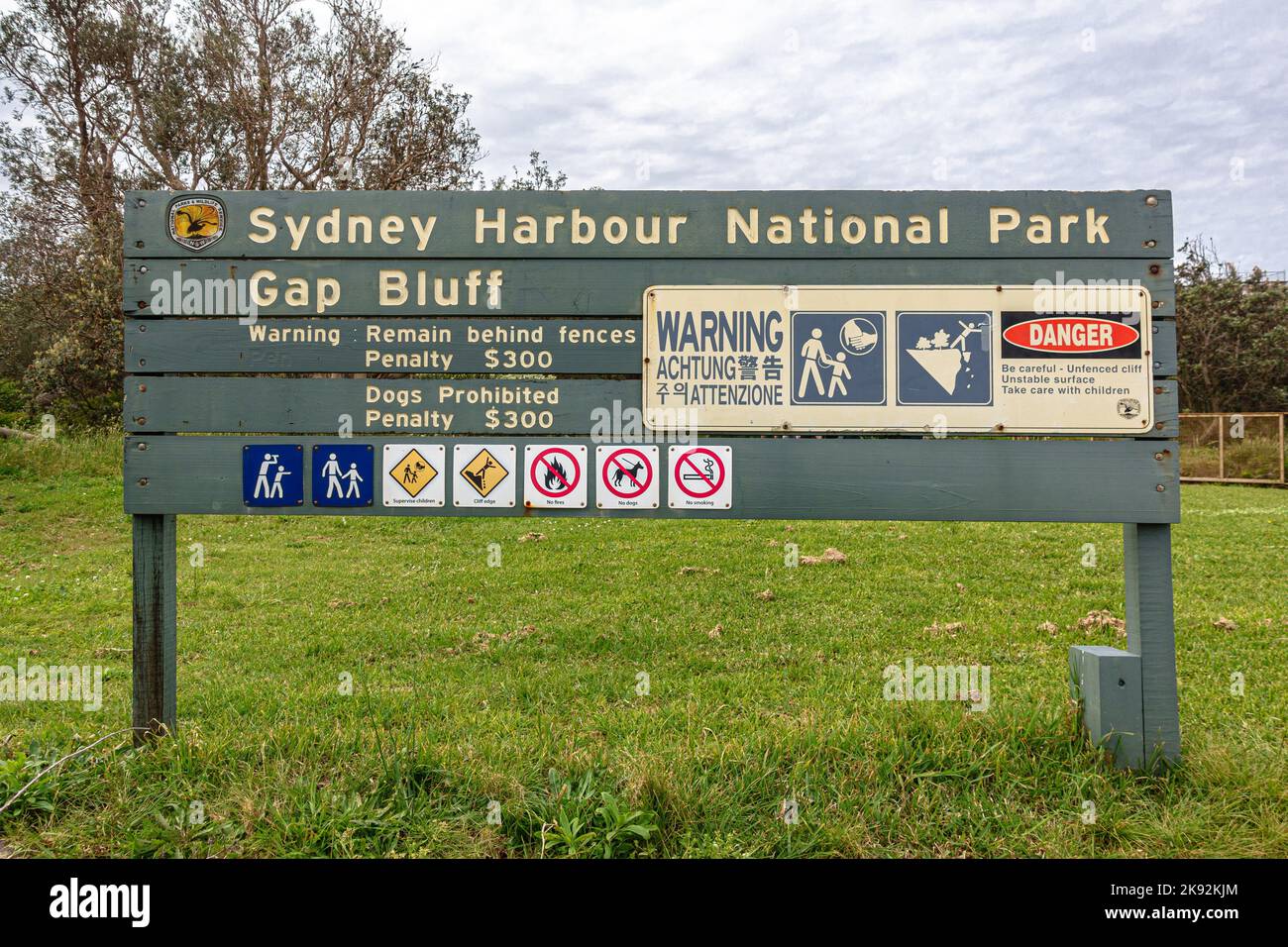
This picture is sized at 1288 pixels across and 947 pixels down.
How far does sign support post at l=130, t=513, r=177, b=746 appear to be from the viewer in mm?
3285

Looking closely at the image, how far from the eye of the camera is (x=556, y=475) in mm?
3326

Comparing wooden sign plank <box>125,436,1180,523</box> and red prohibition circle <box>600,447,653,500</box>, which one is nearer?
wooden sign plank <box>125,436,1180,523</box>

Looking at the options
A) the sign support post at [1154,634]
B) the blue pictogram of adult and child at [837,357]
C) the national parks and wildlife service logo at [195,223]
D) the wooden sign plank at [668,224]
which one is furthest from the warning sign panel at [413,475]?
the sign support post at [1154,634]

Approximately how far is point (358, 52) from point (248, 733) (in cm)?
1538

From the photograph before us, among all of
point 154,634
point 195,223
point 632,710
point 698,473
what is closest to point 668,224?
point 698,473

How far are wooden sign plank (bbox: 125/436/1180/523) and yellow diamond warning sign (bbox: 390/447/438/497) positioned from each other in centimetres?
8

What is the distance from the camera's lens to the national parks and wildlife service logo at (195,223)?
341cm

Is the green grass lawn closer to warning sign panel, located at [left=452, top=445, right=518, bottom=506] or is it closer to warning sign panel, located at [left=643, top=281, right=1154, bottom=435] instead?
warning sign panel, located at [left=452, top=445, right=518, bottom=506]

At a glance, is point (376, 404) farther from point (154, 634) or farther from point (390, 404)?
point (154, 634)

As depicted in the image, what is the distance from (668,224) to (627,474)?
3.54 ft

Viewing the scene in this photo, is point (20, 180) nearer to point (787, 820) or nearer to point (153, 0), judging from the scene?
point (153, 0)

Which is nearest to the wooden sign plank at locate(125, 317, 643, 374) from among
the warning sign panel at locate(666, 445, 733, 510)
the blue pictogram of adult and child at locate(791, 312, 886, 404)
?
the warning sign panel at locate(666, 445, 733, 510)

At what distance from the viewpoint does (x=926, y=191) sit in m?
3.27

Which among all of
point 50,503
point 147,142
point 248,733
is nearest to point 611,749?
point 248,733
